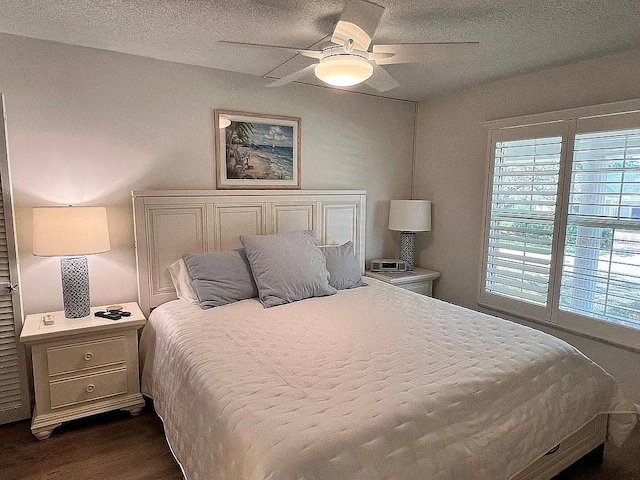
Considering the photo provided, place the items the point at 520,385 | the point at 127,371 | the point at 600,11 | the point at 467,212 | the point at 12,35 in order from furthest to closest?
the point at 467,212 → the point at 127,371 → the point at 12,35 → the point at 600,11 → the point at 520,385

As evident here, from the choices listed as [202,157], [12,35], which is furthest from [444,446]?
[12,35]

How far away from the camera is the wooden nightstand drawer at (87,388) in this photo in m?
2.41

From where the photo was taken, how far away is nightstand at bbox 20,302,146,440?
2352mm

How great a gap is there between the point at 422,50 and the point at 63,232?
221 cm

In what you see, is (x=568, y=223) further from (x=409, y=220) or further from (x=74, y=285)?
(x=74, y=285)

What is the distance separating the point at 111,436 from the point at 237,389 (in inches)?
54.0

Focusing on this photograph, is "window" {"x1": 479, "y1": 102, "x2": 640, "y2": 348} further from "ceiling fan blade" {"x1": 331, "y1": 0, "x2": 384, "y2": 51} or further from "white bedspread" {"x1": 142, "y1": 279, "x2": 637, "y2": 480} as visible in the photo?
"ceiling fan blade" {"x1": 331, "y1": 0, "x2": 384, "y2": 51}

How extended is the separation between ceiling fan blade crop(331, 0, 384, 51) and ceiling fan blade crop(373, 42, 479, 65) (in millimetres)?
112

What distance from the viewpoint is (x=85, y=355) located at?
96.6 inches

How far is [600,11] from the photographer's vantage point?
2018mm

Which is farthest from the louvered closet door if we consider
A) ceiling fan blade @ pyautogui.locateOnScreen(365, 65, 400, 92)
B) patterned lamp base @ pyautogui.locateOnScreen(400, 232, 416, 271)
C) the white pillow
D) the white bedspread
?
patterned lamp base @ pyautogui.locateOnScreen(400, 232, 416, 271)

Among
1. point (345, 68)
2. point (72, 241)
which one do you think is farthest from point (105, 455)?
point (345, 68)

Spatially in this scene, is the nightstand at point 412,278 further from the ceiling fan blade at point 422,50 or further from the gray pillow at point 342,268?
the ceiling fan blade at point 422,50

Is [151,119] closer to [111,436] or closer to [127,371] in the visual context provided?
[127,371]
